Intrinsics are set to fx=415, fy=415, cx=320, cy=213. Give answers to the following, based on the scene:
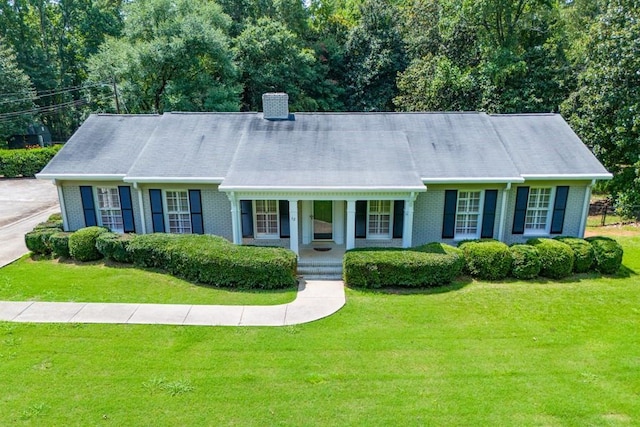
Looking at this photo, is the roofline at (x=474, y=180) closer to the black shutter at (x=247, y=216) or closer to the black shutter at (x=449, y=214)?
the black shutter at (x=449, y=214)

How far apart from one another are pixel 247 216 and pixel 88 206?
589cm

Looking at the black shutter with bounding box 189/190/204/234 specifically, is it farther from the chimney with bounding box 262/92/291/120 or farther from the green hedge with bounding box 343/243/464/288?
the green hedge with bounding box 343/243/464/288

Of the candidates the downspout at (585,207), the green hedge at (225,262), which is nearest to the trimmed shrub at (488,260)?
the downspout at (585,207)

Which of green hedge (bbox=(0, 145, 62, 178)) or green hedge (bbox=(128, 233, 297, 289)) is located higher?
green hedge (bbox=(128, 233, 297, 289))

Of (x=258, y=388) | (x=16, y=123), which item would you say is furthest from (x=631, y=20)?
(x=16, y=123)

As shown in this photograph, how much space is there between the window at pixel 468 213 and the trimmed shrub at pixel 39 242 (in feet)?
46.6

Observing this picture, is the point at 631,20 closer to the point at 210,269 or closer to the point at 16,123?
the point at 210,269

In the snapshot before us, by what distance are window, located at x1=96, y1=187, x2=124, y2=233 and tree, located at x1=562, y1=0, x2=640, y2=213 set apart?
23.0 metres

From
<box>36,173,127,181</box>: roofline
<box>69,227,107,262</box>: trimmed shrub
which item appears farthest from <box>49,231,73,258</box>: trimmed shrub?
<box>36,173,127,181</box>: roofline

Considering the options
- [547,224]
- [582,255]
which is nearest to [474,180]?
[547,224]

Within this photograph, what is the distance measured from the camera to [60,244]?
1391 centimetres

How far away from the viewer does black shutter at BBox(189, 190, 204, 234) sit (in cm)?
1460

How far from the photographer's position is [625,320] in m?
10.4

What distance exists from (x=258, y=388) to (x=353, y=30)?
1350 inches
